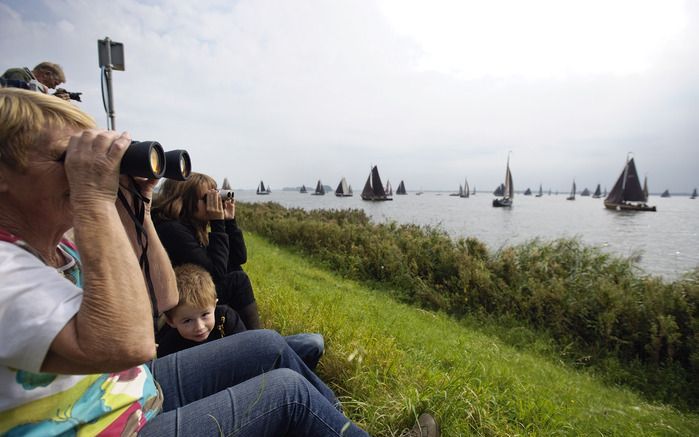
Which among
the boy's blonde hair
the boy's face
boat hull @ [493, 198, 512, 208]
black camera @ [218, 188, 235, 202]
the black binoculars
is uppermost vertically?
the black binoculars

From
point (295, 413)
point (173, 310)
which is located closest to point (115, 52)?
point (173, 310)

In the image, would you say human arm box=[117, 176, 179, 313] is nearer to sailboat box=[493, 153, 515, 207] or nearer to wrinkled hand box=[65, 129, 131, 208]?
wrinkled hand box=[65, 129, 131, 208]

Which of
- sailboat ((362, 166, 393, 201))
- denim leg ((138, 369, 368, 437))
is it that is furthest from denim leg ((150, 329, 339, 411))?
sailboat ((362, 166, 393, 201))

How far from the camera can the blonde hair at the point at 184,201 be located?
281 centimetres

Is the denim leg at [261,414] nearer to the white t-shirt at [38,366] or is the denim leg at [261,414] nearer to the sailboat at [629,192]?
the white t-shirt at [38,366]

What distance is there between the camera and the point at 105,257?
2.96ft

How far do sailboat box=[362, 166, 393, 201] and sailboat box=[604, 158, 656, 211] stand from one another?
3290 cm

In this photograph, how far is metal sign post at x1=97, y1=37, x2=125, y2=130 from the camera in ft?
14.1

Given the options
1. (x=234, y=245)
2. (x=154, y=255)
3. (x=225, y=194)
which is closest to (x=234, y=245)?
(x=234, y=245)

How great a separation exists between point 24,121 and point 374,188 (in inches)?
2342

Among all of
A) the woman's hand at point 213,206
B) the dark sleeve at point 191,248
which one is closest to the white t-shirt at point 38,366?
the dark sleeve at point 191,248

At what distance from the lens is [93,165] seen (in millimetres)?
935

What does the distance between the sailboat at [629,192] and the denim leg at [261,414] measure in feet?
182

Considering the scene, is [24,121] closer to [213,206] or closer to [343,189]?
[213,206]
